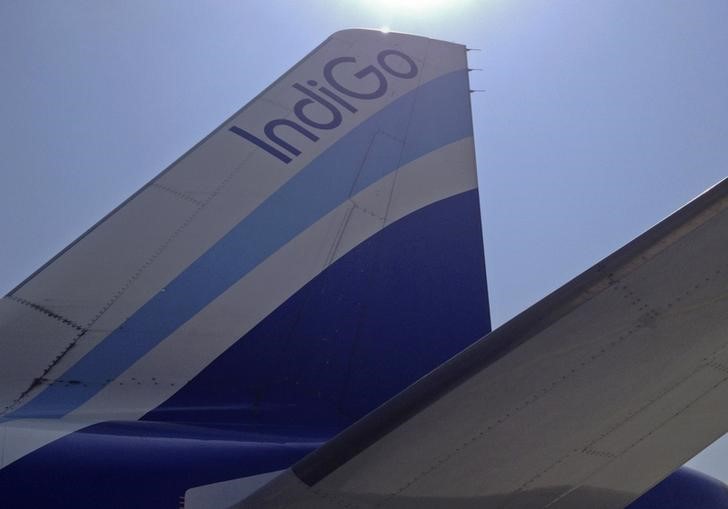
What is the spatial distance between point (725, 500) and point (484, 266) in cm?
189

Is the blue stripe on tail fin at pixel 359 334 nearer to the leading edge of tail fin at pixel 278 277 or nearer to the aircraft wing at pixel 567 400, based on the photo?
the leading edge of tail fin at pixel 278 277

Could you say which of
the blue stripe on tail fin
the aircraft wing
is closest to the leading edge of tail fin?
the blue stripe on tail fin

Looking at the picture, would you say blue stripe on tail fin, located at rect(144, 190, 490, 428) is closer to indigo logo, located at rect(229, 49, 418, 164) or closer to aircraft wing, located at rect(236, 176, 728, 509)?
indigo logo, located at rect(229, 49, 418, 164)

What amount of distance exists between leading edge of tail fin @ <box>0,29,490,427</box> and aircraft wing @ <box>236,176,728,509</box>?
1.74 meters

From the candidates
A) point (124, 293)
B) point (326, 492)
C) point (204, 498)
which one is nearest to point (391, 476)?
point (326, 492)

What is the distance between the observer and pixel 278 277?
4.47 m

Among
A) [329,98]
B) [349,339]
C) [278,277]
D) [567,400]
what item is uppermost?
[329,98]

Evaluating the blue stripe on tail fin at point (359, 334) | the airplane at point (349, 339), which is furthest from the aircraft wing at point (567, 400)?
the blue stripe on tail fin at point (359, 334)

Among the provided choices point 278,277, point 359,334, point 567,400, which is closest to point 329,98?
point 278,277

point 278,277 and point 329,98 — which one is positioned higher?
point 329,98

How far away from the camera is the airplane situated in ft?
6.93

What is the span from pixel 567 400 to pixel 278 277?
8.25ft

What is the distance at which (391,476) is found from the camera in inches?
87.5

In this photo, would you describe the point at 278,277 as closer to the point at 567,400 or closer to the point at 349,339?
the point at 349,339
